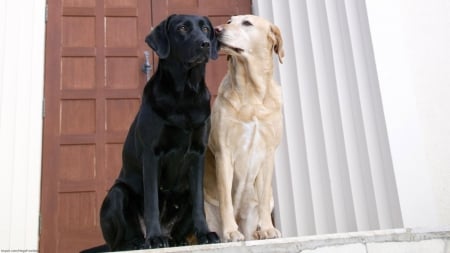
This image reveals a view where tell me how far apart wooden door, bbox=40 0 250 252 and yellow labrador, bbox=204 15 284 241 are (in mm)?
1476

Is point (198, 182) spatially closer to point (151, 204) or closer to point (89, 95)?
point (151, 204)

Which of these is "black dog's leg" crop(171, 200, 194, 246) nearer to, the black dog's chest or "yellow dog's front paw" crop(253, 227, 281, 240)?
the black dog's chest

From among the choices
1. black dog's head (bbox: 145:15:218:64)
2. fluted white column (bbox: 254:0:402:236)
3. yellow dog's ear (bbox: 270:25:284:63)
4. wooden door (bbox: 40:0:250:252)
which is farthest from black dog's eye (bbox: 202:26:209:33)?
wooden door (bbox: 40:0:250:252)

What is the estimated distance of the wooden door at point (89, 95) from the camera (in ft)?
12.0

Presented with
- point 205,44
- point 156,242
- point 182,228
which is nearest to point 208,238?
point 156,242

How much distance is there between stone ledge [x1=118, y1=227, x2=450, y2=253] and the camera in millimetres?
1732

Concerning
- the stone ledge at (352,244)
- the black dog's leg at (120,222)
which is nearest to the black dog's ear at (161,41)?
the black dog's leg at (120,222)

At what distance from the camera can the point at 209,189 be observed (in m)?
2.58

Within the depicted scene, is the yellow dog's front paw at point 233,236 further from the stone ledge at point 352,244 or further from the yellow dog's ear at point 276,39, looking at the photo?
the yellow dog's ear at point 276,39

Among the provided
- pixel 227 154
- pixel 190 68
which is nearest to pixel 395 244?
pixel 227 154

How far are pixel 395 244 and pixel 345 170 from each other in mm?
1497

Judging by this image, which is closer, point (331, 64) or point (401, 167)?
point (401, 167)

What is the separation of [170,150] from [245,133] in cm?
45

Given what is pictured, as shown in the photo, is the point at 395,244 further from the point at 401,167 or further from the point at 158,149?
the point at 401,167
